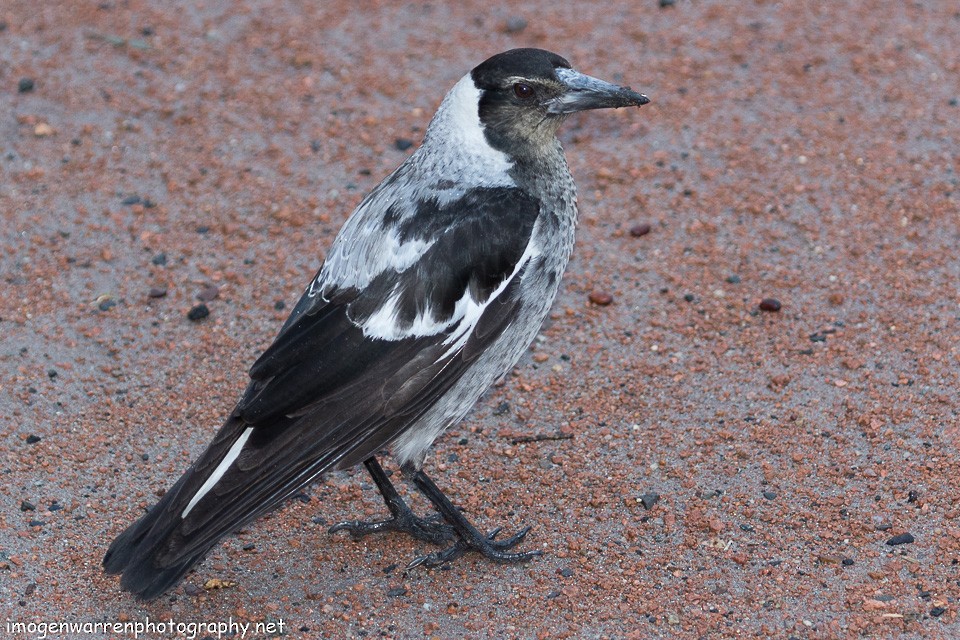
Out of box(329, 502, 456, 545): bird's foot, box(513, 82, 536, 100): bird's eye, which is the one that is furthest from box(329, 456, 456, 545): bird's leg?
box(513, 82, 536, 100): bird's eye

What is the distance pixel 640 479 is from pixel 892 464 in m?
0.90

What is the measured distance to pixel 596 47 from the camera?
22.2ft

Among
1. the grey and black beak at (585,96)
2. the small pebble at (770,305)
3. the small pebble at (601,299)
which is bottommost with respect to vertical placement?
the small pebble at (770,305)

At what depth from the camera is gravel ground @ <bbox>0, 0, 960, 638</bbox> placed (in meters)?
3.92

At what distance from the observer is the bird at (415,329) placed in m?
3.63

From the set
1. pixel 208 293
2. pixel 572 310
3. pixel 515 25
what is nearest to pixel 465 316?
pixel 572 310

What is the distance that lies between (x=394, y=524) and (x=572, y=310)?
141cm

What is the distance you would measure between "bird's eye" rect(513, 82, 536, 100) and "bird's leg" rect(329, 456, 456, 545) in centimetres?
137

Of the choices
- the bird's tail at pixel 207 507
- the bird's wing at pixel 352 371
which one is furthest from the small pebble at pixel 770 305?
the bird's tail at pixel 207 507

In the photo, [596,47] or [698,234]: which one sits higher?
[596,47]

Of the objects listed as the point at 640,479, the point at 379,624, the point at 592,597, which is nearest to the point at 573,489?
the point at 640,479

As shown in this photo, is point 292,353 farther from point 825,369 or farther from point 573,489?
point 825,369

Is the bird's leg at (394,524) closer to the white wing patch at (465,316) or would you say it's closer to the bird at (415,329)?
the bird at (415,329)

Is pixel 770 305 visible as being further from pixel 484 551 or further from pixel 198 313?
pixel 198 313
